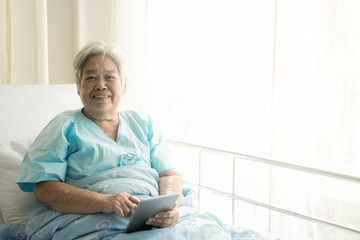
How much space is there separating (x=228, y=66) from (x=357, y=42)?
0.86m

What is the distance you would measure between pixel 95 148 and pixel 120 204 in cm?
29

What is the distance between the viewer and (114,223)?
1.33 meters

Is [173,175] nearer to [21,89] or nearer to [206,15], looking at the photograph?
[21,89]

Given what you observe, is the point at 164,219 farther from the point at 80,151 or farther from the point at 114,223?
the point at 80,151

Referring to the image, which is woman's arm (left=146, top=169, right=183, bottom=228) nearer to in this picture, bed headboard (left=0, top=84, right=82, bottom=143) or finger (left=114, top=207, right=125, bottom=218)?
finger (left=114, top=207, right=125, bottom=218)

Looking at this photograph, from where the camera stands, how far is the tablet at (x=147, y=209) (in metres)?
1.22

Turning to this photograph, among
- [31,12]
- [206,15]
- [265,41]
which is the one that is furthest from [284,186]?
[31,12]

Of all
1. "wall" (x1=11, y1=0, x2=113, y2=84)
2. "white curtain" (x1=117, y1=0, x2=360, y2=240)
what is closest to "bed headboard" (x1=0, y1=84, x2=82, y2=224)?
"white curtain" (x1=117, y1=0, x2=360, y2=240)

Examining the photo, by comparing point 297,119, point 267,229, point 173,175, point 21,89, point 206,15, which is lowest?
point 267,229

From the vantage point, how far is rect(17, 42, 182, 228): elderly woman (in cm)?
136

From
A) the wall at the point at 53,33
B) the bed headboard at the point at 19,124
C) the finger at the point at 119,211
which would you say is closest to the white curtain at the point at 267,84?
the wall at the point at 53,33

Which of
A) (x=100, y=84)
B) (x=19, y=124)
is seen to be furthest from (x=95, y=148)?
(x=19, y=124)

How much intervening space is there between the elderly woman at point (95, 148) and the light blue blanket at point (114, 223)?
4cm

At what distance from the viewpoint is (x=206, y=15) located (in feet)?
8.97
